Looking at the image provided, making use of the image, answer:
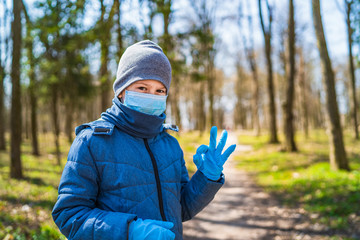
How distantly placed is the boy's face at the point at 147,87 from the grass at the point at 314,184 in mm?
4245

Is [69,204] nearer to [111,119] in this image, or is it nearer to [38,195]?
[111,119]

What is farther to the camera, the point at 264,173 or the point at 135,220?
the point at 264,173

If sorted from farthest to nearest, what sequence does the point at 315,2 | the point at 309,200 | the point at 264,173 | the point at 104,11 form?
1. the point at 264,173
2. the point at 315,2
3. the point at 104,11
4. the point at 309,200

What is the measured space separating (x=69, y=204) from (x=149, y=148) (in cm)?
54

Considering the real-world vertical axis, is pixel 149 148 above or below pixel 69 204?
above

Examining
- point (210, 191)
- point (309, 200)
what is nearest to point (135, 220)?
point (210, 191)

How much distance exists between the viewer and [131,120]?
1576mm

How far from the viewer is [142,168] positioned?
1.53 meters

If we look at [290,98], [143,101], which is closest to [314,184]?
[290,98]

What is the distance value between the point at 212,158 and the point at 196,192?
10.6 inches

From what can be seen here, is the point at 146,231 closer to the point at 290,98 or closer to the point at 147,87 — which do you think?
the point at 147,87

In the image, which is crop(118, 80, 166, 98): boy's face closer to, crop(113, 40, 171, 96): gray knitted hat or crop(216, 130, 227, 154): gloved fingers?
crop(113, 40, 171, 96): gray knitted hat

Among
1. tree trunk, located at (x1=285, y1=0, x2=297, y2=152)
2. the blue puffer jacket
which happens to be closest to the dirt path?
the blue puffer jacket

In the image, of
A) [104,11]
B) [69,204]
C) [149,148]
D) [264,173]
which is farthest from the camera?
[264,173]
